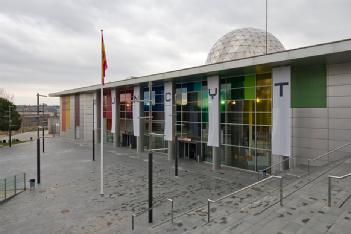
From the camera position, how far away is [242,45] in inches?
1556

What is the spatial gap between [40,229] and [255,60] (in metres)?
18.3

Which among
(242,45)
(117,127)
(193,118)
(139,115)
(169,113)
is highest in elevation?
(242,45)

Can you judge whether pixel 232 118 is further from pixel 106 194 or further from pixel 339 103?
pixel 106 194

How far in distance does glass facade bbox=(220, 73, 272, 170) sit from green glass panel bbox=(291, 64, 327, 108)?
218 centimetres

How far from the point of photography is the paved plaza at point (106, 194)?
1384 cm

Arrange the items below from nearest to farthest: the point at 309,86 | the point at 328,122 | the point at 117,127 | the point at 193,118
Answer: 1. the point at 328,122
2. the point at 309,86
3. the point at 193,118
4. the point at 117,127

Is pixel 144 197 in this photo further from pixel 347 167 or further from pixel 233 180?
pixel 347 167

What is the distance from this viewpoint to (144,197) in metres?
17.9

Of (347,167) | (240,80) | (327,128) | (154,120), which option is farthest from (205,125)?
(347,167)

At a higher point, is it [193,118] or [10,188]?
[193,118]

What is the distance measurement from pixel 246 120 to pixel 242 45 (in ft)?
61.2

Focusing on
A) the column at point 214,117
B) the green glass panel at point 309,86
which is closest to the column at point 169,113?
the column at point 214,117

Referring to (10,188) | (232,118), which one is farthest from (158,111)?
(10,188)

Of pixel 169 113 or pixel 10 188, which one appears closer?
pixel 10 188
